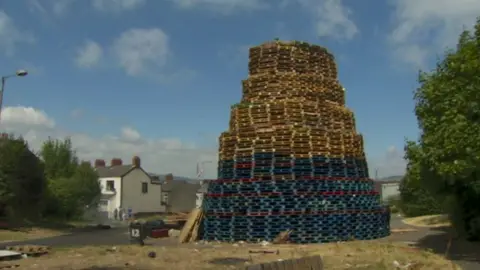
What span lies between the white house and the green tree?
25144mm

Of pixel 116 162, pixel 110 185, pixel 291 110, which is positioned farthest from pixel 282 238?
pixel 116 162

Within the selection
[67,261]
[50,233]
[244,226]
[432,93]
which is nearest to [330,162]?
[244,226]

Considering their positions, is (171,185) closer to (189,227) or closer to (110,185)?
(110,185)

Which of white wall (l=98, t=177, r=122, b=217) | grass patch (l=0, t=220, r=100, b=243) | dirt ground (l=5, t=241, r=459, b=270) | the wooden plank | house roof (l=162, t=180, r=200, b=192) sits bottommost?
dirt ground (l=5, t=241, r=459, b=270)

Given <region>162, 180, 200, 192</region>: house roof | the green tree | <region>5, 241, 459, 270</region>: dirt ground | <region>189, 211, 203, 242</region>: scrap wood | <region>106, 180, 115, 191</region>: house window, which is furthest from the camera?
<region>162, 180, 200, 192</region>: house roof

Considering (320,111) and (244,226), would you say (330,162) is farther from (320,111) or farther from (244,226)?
(244,226)

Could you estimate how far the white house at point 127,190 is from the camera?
2655 inches

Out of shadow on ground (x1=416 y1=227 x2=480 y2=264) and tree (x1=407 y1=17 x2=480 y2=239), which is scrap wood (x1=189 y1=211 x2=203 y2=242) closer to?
shadow on ground (x1=416 y1=227 x2=480 y2=264)

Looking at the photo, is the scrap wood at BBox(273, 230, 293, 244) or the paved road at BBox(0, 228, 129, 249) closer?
the scrap wood at BBox(273, 230, 293, 244)

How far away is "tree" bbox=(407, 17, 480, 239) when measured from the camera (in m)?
15.3

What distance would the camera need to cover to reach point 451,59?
695 inches

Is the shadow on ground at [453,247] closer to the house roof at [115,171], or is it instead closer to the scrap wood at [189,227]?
the scrap wood at [189,227]

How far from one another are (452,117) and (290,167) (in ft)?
31.1

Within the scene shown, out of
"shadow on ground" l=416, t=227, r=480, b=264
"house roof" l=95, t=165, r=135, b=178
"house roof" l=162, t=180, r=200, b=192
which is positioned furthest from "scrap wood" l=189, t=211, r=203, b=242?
"house roof" l=162, t=180, r=200, b=192
